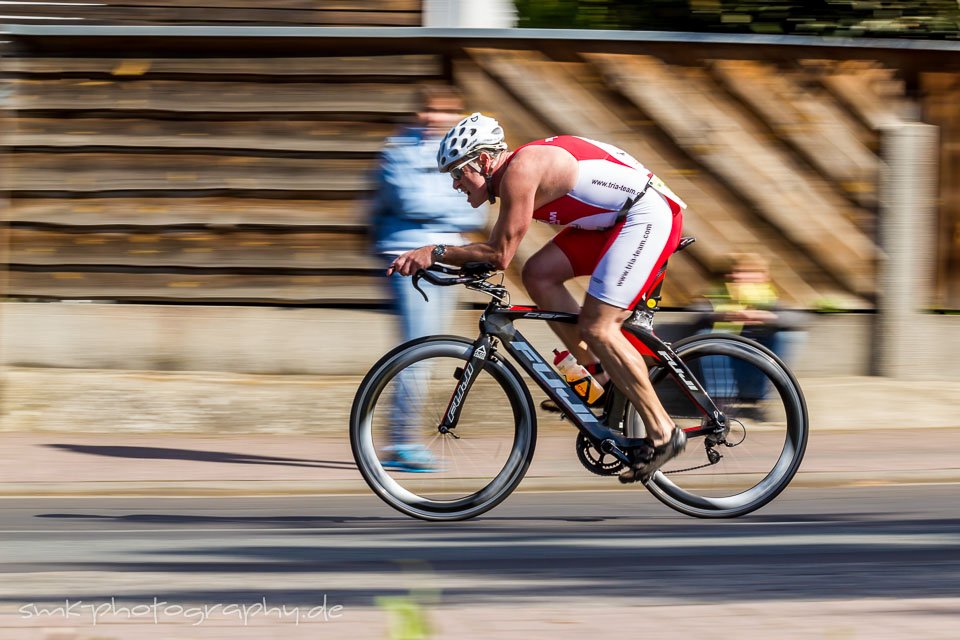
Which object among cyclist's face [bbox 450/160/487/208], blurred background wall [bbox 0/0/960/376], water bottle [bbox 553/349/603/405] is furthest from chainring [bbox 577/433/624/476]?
blurred background wall [bbox 0/0/960/376]

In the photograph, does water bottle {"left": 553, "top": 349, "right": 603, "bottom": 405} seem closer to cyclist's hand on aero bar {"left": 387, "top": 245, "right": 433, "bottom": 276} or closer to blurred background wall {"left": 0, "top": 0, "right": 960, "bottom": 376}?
cyclist's hand on aero bar {"left": 387, "top": 245, "right": 433, "bottom": 276}

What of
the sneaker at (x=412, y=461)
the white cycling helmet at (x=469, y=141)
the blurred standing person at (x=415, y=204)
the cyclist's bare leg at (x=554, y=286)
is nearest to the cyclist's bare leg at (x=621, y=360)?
the cyclist's bare leg at (x=554, y=286)

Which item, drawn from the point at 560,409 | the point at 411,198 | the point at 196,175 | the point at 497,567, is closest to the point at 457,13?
the point at 196,175

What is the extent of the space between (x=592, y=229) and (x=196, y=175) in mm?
4960

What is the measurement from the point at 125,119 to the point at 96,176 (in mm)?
455

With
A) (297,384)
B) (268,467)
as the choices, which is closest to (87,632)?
(268,467)

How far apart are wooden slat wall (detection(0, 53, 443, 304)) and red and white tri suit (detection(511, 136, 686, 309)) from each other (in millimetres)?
4366

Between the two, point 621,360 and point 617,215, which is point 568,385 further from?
point 617,215

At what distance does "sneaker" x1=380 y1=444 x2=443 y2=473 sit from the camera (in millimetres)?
6340

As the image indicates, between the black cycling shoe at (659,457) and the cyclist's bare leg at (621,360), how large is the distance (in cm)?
3

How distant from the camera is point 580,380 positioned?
629 cm

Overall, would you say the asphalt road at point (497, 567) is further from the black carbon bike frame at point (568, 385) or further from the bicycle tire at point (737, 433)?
the black carbon bike frame at point (568, 385)

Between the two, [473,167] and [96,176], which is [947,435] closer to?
[473,167]

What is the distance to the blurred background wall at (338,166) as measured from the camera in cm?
1011
